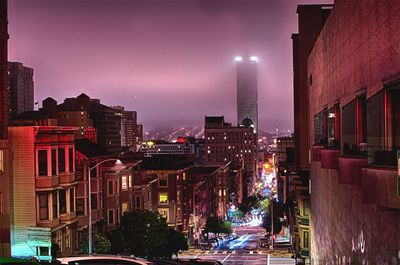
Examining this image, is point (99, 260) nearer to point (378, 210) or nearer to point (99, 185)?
point (378, 210)

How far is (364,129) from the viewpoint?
1694 cm

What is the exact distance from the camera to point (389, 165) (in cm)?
1236

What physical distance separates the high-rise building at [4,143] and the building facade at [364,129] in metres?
16.7

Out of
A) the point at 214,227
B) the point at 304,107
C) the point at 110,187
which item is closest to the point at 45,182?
the point at 110,187

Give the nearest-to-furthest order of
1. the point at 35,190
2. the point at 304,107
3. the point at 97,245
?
the point at 35,190 → the point at 97,245 → the point at 304,107

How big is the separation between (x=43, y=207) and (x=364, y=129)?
80.4ft

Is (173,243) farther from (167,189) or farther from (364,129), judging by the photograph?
(364,129)

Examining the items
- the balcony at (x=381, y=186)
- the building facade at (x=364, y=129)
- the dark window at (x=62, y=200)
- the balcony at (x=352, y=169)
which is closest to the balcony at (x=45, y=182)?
the dark window at (x=62, y=200)

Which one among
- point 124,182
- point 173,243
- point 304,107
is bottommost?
point 173,243

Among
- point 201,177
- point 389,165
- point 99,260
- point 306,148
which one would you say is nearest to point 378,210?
point 389,165

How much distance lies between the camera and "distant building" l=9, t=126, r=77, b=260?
1396 inches

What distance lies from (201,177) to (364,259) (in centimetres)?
10517

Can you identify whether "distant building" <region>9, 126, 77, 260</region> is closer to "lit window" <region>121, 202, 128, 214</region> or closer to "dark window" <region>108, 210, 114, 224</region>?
"dark window" <region>108, 210, 114, 224</region>

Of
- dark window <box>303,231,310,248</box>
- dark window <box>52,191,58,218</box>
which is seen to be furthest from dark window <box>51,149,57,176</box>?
dark window <box>303,231,310,248</box>
